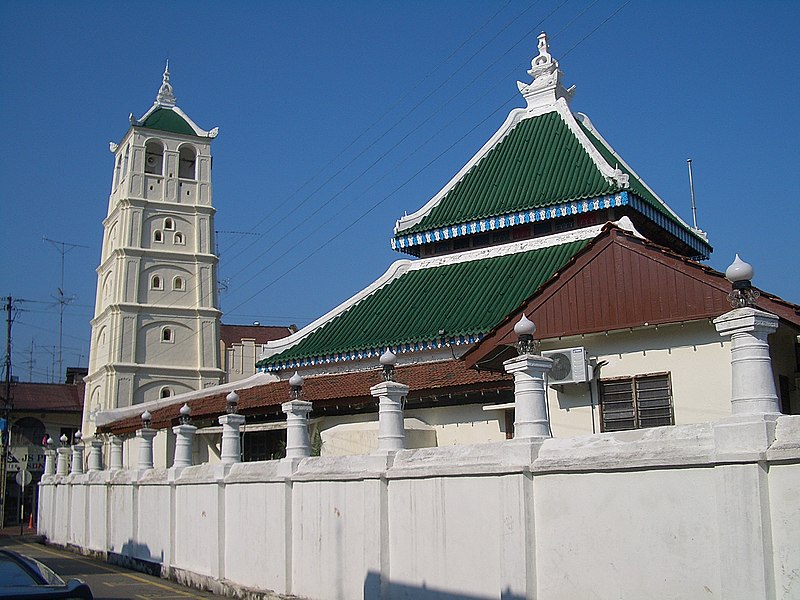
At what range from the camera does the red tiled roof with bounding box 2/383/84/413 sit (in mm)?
51619

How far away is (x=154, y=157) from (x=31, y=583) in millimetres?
42843

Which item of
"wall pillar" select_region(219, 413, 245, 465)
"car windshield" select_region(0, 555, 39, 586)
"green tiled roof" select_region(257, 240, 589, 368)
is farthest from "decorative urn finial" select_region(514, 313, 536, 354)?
"green tiled roof" select_region(257, 240, 589, 368)

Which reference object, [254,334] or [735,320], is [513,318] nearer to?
[735,320]

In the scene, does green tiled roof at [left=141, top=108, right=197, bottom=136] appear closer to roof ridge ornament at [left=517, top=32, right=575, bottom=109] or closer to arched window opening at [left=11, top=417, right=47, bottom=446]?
arched window opening at [left=11, top=417, right=47, bottom=446]

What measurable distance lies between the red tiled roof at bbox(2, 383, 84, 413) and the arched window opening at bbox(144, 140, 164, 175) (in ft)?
46.9

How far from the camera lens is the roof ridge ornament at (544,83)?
74.5 feet

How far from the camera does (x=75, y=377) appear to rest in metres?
60.8

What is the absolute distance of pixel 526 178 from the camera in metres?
20.7

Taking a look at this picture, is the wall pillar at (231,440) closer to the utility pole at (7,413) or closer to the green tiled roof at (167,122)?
the utility pole at (7,413)

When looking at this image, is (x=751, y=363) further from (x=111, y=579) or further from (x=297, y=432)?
(x=111, y=579)

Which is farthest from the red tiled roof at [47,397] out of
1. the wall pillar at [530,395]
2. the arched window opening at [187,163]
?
the wall pillar at [530,395]

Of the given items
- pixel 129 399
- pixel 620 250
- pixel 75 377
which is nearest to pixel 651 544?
pixel 620 250

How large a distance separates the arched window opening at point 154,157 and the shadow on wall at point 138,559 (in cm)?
3155

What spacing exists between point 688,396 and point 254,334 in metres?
58.4
